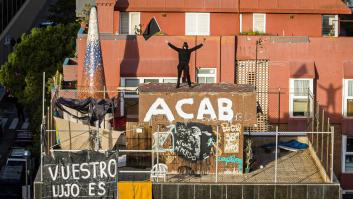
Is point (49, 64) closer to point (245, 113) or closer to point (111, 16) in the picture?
point (111, 16)

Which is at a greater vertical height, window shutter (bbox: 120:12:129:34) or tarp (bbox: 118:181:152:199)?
window shutter (bbox: 120:12:129:34)

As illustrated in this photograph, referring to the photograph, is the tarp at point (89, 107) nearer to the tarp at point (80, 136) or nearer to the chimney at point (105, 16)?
the tarp at point (80, 136)

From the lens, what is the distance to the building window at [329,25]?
85.8m

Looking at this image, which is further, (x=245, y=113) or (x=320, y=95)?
(x=320, y=95)

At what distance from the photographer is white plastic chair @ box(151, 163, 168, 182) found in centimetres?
6719

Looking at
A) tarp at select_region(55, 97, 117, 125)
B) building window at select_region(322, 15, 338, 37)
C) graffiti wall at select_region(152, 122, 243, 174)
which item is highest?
building window at select_region(322, 15, 338, 37)

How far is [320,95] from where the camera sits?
81250 mm

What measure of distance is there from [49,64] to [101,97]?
130 ft

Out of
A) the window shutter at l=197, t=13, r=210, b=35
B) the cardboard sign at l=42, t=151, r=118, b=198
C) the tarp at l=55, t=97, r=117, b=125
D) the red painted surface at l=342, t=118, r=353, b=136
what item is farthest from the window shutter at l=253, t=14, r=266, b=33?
the cardboard sign at l=42, t=151, r=118, b=198

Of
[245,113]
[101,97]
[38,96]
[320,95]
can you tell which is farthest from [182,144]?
[38,96]

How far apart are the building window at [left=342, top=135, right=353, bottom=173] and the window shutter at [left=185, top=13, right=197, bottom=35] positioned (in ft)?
34.4

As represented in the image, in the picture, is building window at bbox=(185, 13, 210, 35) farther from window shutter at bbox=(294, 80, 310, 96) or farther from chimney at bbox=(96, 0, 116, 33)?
window shutter at bbox=(294, 80, 310, 96)

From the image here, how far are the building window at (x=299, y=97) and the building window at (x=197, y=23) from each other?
7.09 metres

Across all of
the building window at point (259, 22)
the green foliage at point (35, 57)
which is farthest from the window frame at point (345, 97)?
the green foliage at point (35, 57)
